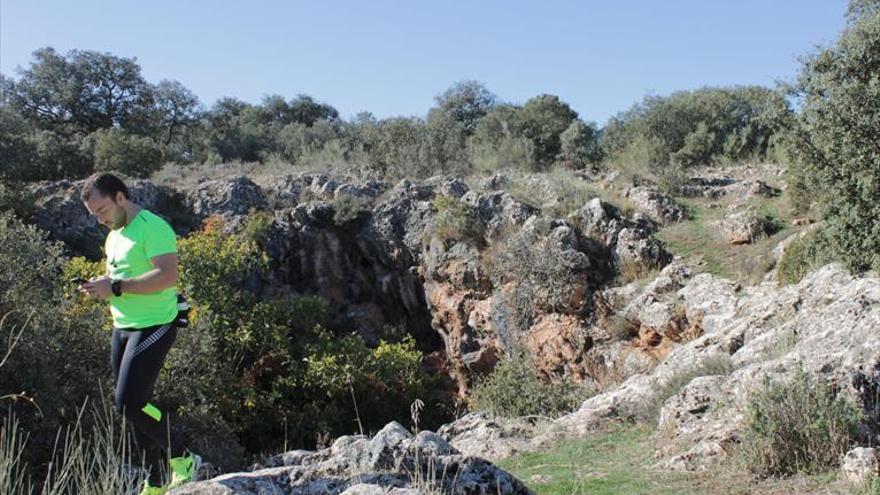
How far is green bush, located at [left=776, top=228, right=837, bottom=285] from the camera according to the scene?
29.7 feet

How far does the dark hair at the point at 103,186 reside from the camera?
360 centimetres

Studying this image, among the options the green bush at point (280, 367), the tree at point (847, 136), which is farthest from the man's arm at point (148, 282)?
the tree at point (847, 136)

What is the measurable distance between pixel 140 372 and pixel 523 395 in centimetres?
702

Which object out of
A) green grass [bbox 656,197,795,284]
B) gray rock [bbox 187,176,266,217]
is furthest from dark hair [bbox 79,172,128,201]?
gray rock [bbox 187,176,266,217]

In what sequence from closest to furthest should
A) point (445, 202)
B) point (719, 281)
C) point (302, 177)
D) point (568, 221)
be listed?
point (719, 281), point (568, 221), point (445, 202), point (302, 177)

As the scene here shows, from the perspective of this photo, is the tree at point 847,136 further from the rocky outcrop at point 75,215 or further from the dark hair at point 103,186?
the rocky outcrop at point 75,215

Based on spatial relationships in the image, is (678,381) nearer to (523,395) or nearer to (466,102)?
(523,395)

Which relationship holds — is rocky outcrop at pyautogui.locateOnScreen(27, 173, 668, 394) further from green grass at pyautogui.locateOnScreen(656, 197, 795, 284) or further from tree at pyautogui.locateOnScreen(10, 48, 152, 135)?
tree at pyautogui.locateOnScreen(10, 48, 152, 135)

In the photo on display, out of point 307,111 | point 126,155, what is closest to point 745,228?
point 126,155

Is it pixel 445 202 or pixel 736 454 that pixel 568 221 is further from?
pixel 736 454

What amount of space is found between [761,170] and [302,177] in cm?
1198

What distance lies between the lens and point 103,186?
3615mm

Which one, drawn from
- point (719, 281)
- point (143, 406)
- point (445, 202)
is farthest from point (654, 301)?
point (143, 406)

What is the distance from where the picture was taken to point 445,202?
14430 mm
